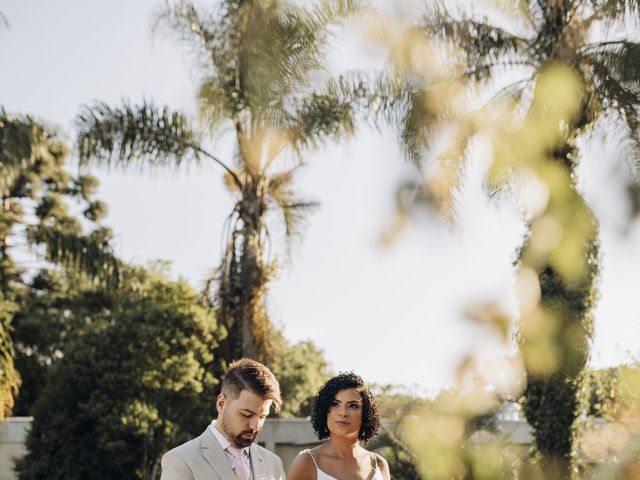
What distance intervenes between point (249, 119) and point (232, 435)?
1251 cm

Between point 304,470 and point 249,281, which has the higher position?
point 249,281

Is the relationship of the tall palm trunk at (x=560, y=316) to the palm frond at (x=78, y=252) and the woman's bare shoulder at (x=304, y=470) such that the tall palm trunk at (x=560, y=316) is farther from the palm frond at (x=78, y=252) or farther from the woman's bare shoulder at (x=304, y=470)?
the woman's bare shoulder at (x=304, y=470)

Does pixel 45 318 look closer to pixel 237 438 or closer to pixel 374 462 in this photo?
pixel 374 462

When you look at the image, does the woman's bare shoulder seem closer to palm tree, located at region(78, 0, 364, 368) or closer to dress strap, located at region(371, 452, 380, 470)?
dress strap, located at region(371, 452, 380, 470)

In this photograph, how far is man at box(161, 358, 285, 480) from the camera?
394cm

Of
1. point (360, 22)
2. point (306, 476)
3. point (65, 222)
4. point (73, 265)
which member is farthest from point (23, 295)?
point (306, 476)

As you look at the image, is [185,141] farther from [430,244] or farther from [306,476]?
[306,476]

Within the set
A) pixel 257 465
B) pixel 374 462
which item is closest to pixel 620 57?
pixel 374 462

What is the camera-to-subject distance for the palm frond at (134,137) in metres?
16.5

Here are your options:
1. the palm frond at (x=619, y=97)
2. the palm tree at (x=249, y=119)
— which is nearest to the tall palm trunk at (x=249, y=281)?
the palm tree at (x=249, y=119)

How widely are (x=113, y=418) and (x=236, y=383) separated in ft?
54.3

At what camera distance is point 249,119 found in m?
16.1

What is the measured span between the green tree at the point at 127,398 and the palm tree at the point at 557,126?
8.39 meters

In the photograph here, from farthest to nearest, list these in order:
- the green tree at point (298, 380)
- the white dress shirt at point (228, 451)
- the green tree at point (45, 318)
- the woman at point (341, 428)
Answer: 1. the green tree at point (45, 318)
2. the green tree at point (298, 380)
3. the woman at point (341, 428)
4. the white dress shirt at point (228, 451)
